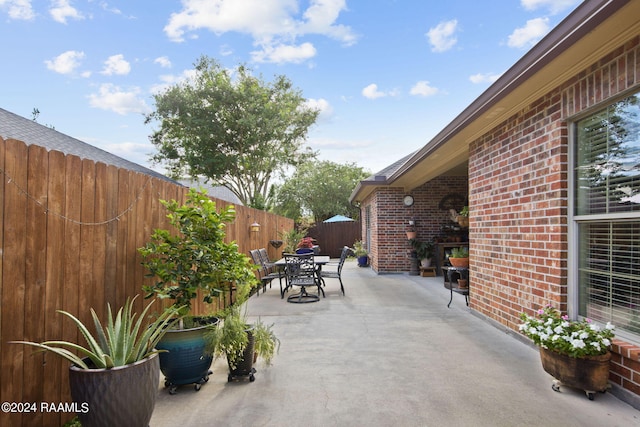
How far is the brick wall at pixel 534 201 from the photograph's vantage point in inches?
107

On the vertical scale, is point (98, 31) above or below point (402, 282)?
above

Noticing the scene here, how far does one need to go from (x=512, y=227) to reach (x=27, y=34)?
1272cm

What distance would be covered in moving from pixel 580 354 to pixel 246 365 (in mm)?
2476

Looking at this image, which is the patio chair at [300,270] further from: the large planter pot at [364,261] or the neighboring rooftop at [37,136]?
the large planter pot at [364,261]

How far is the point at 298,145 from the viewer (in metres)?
23.2

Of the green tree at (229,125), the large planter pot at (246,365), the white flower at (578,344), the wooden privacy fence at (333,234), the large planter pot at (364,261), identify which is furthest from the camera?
the wooden privacy fence at (333,234)

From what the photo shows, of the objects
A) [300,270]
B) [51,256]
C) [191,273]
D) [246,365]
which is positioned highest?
[51,256]

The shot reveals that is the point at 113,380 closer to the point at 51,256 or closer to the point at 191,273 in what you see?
the point at 51,256

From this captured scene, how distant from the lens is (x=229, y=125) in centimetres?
1892

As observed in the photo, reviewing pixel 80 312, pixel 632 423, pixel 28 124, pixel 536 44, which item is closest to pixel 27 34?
pixel 28 124

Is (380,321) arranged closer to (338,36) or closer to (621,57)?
(621,57)

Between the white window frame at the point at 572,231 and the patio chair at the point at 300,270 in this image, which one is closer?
the white window frame at the point at 572,231

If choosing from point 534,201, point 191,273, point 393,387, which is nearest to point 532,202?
point 534,201

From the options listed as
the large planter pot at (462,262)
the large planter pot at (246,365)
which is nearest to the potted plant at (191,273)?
the large planter pot at (246,365)
